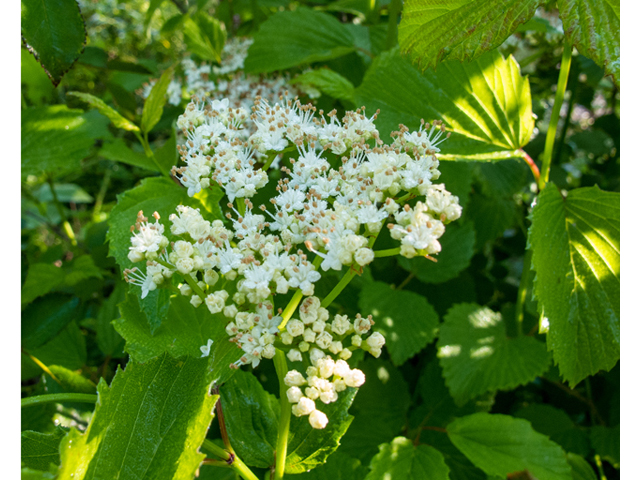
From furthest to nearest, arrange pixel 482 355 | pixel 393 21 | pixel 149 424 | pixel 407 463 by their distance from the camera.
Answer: pixel 393 21
pixel 482 355
pixel 407 463
pixel 149 424

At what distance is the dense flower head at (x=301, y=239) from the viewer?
1.90 feet

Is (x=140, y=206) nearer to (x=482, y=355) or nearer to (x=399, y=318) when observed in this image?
(x=399, y=318)

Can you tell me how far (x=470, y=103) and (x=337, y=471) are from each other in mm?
754

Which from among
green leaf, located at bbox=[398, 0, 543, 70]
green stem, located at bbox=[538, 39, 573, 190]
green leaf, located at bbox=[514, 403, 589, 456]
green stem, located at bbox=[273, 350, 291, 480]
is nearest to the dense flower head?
green stem, located at bbox=[273, 350, 291, 480]

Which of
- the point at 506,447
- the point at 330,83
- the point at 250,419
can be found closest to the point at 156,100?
the point at 330,83

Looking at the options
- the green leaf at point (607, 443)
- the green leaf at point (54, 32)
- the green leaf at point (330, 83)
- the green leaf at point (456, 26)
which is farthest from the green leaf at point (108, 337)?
the green leaf at point (607, 443)

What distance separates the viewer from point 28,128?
126 cm

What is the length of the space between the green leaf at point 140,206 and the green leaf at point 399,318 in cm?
51

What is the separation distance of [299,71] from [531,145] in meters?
0.82

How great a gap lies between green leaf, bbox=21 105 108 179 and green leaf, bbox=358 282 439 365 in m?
0.80

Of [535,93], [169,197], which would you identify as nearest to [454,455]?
[169,197]

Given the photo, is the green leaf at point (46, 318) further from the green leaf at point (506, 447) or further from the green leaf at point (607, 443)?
the green leaf at point (607, 443)

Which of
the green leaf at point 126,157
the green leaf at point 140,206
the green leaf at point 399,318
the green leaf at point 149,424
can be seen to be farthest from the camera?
the green leaf at point 399,318

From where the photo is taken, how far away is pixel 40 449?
649 mm
